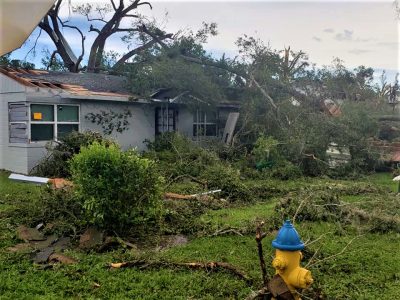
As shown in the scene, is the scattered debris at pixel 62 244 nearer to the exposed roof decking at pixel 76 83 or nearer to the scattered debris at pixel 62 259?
the scattered debris at pixel 62 259

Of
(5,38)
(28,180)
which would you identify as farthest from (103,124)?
(5,38)

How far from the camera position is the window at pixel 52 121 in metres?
10.8

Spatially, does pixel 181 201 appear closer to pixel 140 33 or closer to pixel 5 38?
pixel 5 38

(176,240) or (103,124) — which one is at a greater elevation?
(103,124)

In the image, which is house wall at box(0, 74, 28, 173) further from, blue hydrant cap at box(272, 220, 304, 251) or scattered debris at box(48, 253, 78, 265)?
blue hydrant cap at box(272, 220, 304, 251)

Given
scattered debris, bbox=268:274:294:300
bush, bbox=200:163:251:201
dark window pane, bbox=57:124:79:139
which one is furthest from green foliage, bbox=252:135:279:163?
scattered debris, bbox=268:274:294:300

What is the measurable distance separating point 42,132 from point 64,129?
0.68 m

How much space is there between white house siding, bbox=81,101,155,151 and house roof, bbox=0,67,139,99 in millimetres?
384

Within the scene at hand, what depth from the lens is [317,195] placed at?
6.48 m

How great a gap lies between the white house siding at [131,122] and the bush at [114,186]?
283 inches

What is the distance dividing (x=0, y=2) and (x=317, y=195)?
217 inches

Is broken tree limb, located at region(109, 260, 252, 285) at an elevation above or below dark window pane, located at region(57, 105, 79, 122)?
below

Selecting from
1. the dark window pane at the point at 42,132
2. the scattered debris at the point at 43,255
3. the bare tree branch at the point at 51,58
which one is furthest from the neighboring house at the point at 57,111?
the bare tree branch at the point at 51,58

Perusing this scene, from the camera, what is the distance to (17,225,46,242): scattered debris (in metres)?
4.89
